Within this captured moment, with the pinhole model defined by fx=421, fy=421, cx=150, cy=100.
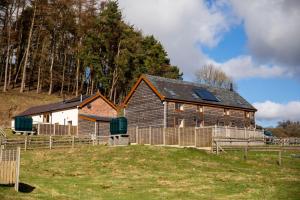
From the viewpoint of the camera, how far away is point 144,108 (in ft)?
175

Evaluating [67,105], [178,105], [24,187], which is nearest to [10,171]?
[24,187]

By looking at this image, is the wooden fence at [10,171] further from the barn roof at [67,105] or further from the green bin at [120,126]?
the barn roof at [67,105]

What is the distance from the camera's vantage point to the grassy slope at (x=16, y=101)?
66375 millimetres

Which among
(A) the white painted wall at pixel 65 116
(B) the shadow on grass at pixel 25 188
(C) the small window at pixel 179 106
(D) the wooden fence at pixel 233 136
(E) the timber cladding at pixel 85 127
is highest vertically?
(C) the small window at pixel 179 106

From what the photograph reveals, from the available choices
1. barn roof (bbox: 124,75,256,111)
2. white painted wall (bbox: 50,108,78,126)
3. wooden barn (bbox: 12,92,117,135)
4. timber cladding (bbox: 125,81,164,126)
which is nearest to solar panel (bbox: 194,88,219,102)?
barn roof (bbox: 124,75,256,111)

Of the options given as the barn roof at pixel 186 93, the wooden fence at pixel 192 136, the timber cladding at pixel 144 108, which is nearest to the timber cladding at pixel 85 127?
the timber cladding at pixel 144 108

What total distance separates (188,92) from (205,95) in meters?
2.58

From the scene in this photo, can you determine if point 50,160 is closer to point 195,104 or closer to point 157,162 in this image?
point 157,162

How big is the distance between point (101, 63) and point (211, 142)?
43.3m

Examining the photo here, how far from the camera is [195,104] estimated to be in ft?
174

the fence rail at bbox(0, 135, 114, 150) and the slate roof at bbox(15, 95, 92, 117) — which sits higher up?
the slate roof at bbox(15, 95, 92, 117)

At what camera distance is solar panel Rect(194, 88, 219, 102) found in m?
54.9

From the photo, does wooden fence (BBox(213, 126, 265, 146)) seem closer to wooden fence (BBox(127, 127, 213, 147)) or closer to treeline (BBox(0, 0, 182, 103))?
wooden fence (BBox(127, 127, 213, 147))

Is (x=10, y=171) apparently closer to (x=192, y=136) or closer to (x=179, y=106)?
(x=192, y=136)
